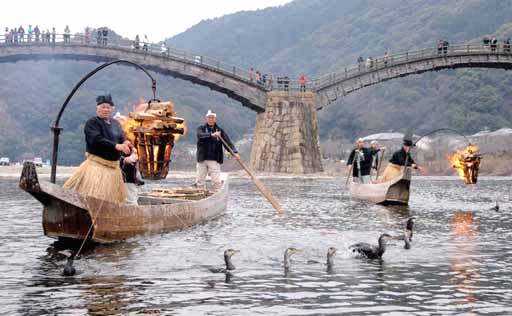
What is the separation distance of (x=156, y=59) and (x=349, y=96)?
2807 inches

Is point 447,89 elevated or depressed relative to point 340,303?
elevated

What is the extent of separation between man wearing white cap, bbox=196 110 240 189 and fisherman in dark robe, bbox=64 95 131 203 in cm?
731

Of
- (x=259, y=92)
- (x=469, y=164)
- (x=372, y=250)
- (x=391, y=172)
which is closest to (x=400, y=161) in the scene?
(x=391, y=172)

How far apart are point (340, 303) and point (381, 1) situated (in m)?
179

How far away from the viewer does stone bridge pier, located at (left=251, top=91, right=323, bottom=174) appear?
59.3 m

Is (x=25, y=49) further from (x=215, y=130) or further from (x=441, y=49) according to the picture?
(x=215, y=130)

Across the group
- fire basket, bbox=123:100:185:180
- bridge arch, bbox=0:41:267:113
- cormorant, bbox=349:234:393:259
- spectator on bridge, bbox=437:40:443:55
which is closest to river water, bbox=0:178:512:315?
cormorant, bbox=349:234:393:259

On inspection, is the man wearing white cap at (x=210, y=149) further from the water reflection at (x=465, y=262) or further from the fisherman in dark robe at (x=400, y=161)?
the water reflection at (x=465, y=262)

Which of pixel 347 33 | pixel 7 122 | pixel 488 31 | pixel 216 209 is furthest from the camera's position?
pixel 347 33

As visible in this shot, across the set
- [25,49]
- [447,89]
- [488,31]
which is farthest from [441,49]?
[488,31]

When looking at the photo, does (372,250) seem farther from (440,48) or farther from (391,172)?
(440,48)

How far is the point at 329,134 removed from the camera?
114 metres

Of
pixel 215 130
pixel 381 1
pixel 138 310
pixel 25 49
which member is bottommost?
pixel 138 310

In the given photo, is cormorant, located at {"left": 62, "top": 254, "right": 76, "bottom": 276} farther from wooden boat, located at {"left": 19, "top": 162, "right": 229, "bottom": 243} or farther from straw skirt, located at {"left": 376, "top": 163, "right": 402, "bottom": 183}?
straw skirt, located at {"left": 376, "top": 163, "right": 402, "bottom": 183}
